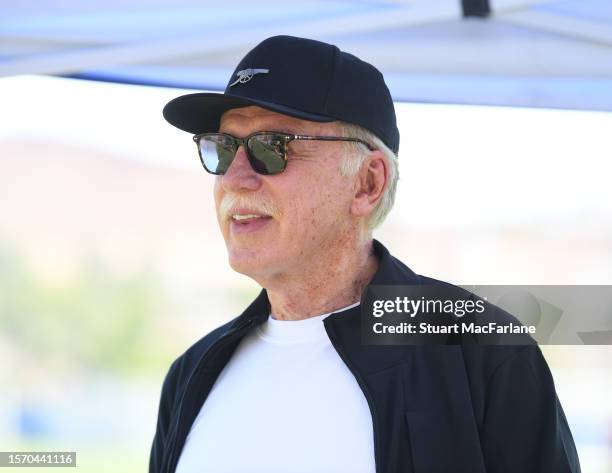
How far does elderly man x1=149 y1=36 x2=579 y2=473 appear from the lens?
1674 millimetres

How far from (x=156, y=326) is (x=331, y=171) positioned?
45.3ft

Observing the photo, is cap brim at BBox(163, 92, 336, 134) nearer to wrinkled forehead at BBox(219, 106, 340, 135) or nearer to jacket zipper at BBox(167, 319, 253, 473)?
wrinkled forehead at BBox(219, 106, 340, 135)

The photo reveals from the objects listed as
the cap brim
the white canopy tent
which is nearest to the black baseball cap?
the cap brim

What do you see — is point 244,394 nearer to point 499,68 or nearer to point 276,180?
point 276,180

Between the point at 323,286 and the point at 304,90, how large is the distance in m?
0.44

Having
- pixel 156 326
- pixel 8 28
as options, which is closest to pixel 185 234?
pixel 156 326

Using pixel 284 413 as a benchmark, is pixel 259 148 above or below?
above

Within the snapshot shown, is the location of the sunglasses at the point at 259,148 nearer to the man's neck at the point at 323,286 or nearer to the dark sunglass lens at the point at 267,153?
the dark sunglass lens at the point at 267,153

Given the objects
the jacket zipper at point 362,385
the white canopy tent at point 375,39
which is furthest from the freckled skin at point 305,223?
the white canopy tent at point 375,39

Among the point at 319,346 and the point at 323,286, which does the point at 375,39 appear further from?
the point at 319,346

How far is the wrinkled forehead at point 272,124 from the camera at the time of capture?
6.22 ft

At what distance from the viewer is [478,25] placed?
2.66 metres

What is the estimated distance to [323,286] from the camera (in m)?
1.90

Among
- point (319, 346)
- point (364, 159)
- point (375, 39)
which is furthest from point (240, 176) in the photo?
point (375, 39)
